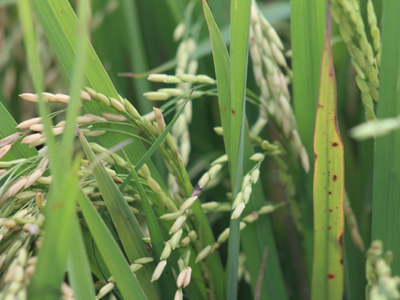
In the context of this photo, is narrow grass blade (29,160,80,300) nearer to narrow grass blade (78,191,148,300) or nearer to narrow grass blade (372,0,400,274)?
narrow grass blade (78,191,148,300)

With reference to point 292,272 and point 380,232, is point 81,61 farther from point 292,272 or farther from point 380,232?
point 292,272

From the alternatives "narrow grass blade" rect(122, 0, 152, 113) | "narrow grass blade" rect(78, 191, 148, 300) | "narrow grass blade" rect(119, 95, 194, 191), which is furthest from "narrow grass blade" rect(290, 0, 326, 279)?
"narrow grass blade" rect(122, 0, 152, 113)

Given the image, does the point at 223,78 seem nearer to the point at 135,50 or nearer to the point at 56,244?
the point at 56,244

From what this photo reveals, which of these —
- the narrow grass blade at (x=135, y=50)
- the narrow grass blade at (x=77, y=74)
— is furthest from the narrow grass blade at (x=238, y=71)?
the narrow grass blade at (x=135, y=50)

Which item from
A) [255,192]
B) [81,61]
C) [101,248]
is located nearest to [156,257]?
[101,248]

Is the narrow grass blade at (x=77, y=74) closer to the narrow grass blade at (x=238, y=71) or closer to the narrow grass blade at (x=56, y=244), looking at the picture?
the narrow grass blade at (x=56, y=244)

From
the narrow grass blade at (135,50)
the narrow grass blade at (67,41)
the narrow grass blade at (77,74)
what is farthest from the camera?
the narrow grass blade at (135,50)
